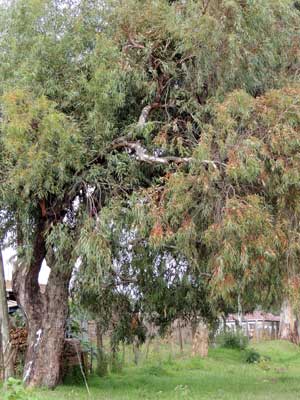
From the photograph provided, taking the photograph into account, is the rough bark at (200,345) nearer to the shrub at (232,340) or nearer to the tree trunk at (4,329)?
the shrub at (232,340)

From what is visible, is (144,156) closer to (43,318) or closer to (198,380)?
(43,318)

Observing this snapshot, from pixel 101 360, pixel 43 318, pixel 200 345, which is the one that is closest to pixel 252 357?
pixel 200 345

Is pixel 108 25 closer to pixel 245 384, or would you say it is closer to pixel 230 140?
pixel 230 140

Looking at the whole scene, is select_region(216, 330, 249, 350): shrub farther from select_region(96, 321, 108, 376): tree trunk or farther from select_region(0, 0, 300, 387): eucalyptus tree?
select_region(0, 0, 300, 387): eucalyptus tree

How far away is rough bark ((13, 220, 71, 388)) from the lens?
12.5m

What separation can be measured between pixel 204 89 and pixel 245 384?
7.57 metres

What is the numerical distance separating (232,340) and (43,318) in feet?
45.4

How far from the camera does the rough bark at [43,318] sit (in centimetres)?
1252

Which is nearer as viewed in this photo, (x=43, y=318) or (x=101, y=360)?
(x=43, y=318)

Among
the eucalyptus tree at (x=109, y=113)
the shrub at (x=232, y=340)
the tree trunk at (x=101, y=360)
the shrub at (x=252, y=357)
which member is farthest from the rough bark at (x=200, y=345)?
the eucalyptus tree at (x=109, y=113)

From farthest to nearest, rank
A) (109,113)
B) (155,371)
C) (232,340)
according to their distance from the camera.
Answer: (232,340), (155,371), (109,113)

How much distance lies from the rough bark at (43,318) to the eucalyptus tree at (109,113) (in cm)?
3

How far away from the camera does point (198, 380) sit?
16.3 meters

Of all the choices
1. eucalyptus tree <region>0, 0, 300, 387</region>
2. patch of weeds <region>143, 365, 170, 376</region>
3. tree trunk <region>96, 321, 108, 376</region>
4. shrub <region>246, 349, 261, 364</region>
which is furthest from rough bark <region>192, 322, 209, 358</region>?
eucalyptus tree <region>0, 0, 300, 387</region>
